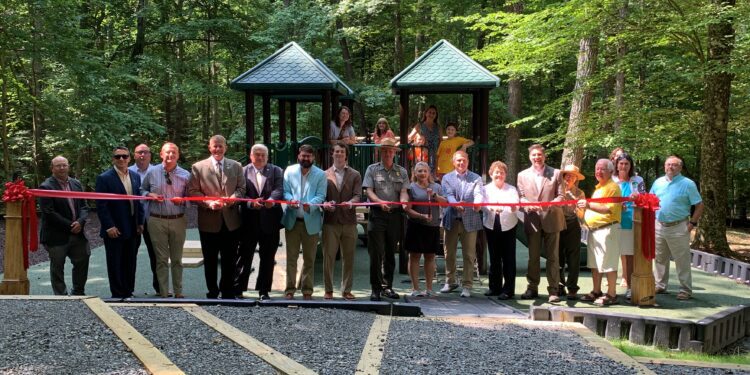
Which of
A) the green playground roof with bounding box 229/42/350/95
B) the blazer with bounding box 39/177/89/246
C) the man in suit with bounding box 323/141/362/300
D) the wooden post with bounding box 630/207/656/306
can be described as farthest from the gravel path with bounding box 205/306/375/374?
the green playground roof with bounding box 229/42/350/95

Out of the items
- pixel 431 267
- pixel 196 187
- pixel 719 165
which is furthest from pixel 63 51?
pixel 719 165

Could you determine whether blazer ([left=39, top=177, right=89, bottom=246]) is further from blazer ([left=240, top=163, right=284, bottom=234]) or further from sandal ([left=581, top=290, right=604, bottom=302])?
sandal ([left=581, top=290, right=604, bottom=302])

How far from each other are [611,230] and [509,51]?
18.4 feet

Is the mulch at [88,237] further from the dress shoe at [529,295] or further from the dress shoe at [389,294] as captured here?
the dress shoe at [529,295]

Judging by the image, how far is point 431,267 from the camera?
7328 millimetres

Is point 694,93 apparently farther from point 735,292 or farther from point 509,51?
point 735,292

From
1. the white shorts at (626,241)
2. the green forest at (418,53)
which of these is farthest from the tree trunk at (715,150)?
the white shorts at (626,241)

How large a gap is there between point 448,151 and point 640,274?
3045mm

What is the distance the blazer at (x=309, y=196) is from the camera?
264 inches

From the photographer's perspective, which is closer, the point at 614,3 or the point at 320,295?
the point at 320,295

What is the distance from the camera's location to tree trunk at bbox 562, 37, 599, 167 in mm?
11828

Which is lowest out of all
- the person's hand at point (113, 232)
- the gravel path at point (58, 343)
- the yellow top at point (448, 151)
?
the gravel path at point (58, 343)

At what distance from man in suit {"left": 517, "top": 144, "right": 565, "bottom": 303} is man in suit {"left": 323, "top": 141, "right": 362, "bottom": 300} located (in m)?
1.94

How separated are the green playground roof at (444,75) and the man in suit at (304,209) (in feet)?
8.62
